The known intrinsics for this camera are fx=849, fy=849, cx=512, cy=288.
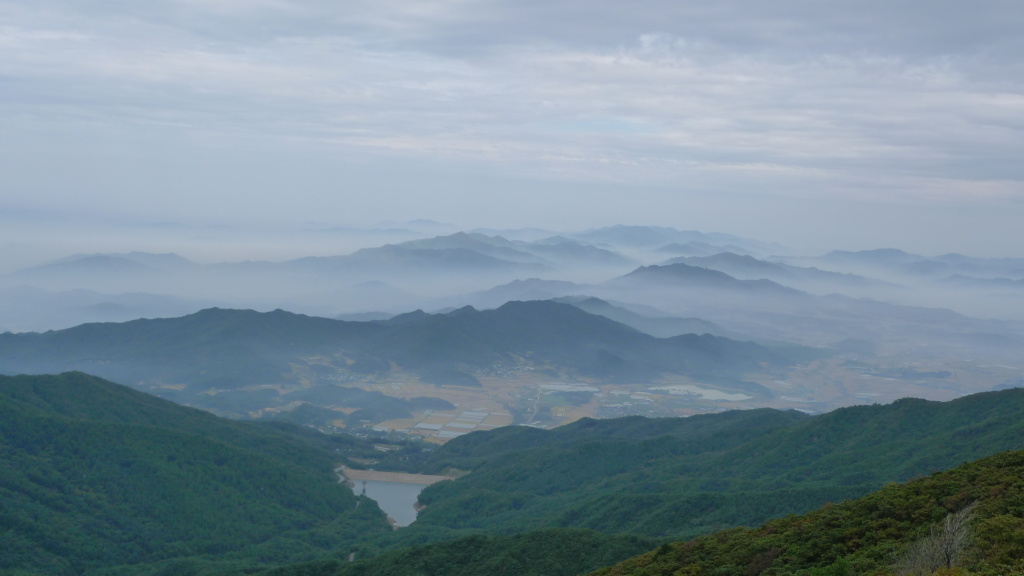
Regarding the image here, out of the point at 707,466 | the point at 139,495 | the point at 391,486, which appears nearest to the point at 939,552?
the point at 707,466

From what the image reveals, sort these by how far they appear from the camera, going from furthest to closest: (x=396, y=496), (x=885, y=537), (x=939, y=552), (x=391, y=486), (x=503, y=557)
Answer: (x=391, y=486) < (x=396, y=496) < (x=503, y=557) < (x=885, y=537) < (x=939, y=552)

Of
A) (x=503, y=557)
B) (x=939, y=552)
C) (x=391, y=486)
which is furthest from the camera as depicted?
(x=391, y=486)

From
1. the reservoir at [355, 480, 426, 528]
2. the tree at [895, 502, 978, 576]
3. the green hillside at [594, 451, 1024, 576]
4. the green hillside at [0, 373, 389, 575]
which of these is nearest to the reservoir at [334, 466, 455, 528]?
the reservoir at [355, 480, 426, 528]

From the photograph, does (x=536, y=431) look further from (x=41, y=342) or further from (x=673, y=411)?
(x=41, y=342)

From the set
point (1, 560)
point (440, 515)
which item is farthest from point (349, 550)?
point (1, 560)

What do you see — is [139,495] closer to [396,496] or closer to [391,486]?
[396,496]

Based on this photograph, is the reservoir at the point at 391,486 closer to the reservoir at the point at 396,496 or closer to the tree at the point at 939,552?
the reservoir at the point at 396,496

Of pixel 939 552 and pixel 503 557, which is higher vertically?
pixel 939 552
